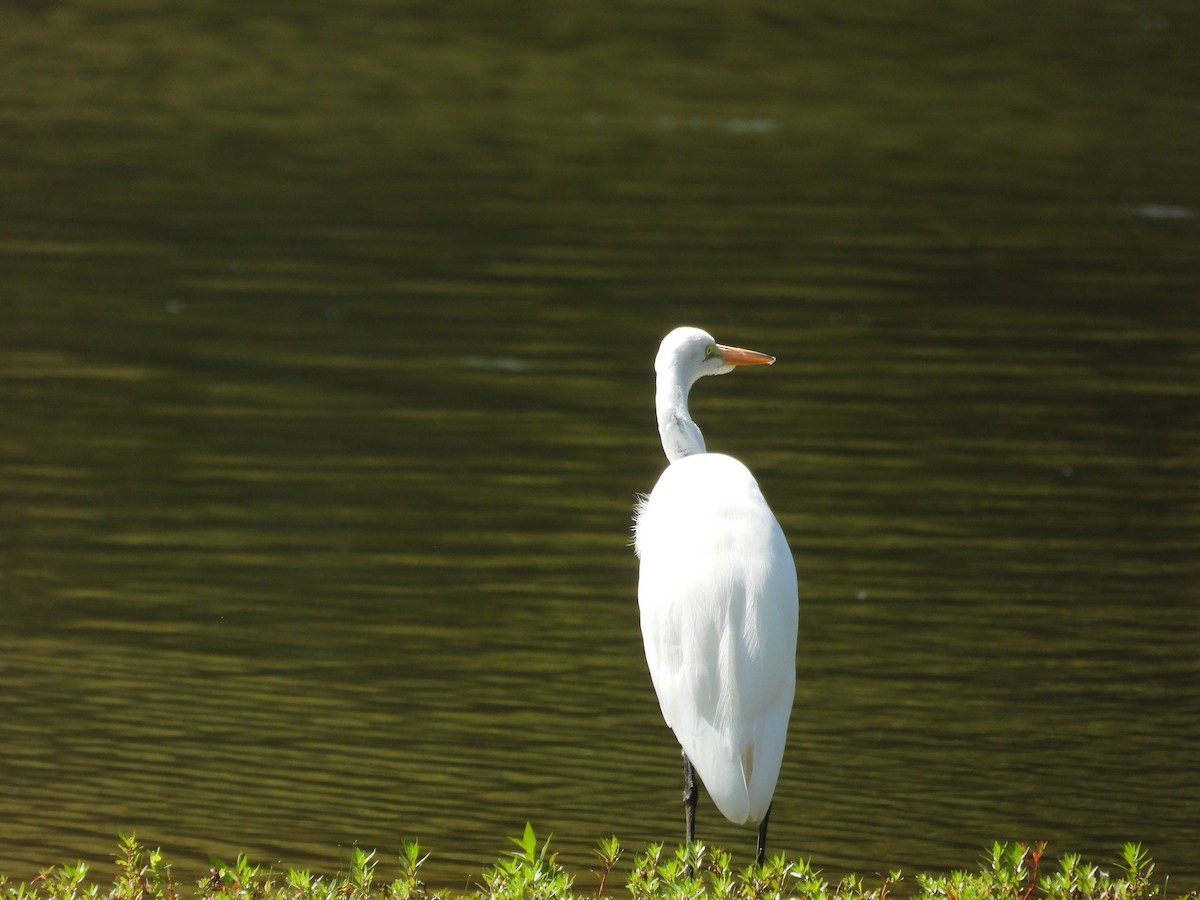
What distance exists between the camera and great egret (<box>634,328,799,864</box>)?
5.04 m

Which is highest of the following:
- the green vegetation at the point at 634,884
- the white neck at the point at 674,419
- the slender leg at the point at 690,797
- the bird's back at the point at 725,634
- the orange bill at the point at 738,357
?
the orange bill at the point at 738,357

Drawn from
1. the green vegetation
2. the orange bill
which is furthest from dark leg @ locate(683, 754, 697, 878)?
the orange bill

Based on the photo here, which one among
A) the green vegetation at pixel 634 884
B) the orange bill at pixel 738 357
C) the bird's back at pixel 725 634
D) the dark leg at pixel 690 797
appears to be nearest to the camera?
the green vegetation at pixel 634 884

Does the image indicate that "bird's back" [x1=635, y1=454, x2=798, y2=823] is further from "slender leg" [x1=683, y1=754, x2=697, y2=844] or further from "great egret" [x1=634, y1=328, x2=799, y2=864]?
"slender leg" [x1=683, y1=754, x2=697, y2=844]

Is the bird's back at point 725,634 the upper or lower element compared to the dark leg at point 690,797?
upper

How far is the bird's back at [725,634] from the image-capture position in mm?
5035

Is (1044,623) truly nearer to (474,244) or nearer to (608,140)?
(474,244)

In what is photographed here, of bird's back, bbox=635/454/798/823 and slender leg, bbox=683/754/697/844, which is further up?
bird's back, bbox=635/454/798/823

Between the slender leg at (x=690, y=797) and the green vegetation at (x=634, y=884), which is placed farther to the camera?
the slender leg at (x=690, y=797)

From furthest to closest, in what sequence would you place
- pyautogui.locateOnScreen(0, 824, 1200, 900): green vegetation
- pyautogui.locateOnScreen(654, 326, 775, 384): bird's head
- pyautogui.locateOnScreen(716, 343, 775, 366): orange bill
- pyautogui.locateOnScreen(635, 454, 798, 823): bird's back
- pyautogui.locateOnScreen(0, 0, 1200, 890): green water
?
pyautogui.locateOnScreen(0, 0, 1200, 890): green water
pyautogui.locateOnScreen(716, 343, 775, 366): orange bill
pyautogui.locateOnScreen(654, 326, 775, 384): bird's head
pyautogui.locateOnScreen(635, 454, 798, 823): bird's back
pyautogui.locateOnScreen(0, 824, 1200, 900): green vegetation

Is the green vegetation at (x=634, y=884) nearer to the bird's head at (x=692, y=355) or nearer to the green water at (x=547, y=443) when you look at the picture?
the green water at (x=547, y=443)

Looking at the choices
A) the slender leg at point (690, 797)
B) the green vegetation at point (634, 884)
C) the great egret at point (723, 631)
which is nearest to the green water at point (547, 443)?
the slender leg at point (690, 797)

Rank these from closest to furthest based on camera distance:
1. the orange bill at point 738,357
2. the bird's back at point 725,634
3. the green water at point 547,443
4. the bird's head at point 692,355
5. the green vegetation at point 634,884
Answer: the green vegetation at point 634,884 → the bird's back at point 725,634 → the bird's head at point 692,355 → the orange bill at point 738,357 → the green water at point 547,443

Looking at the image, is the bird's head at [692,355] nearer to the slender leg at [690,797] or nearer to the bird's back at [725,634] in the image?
the bird's back at [725,634]
